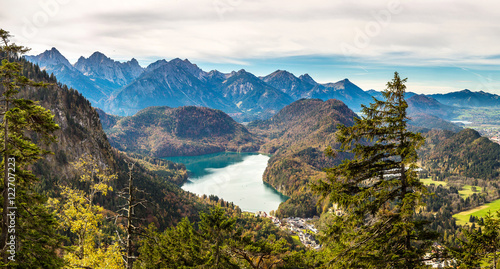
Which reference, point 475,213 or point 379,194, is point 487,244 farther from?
point 475,213

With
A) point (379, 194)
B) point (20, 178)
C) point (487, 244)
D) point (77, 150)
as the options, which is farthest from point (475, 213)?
point (77, 150)

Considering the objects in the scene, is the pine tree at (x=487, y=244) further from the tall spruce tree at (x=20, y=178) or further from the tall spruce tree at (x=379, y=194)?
the tall spruce tree at (x=20, y=178)

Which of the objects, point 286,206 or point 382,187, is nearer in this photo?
point 382,187

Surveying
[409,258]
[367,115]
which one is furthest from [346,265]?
[367,115]

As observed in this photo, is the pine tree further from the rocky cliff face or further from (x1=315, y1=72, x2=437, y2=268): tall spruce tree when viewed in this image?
the rocky cliff face

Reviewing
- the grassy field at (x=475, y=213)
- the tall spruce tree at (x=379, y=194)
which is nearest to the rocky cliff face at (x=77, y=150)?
the tall spruce tree at (x=379, y=194)

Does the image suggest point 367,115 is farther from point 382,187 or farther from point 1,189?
point 1,189
